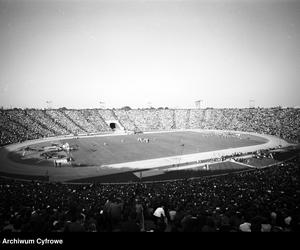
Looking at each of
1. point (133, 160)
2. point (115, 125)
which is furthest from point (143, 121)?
point (133, 160)

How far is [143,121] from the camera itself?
9506 cm

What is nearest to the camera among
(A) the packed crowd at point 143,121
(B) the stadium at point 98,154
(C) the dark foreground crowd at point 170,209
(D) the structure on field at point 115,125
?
(C) the dark foreground crowd at point 170,209

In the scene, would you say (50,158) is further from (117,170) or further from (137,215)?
(137,215)

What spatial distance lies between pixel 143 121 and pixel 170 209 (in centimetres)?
8417

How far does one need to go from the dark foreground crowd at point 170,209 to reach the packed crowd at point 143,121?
150 ft

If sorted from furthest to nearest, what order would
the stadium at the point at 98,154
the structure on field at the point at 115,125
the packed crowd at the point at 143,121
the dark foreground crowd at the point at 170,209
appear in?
the structure on field at the point at 115,125, the packed crowd at the point at 143,121, the stadium at the point at 98,154, the dark foreground crowd at the point at 170,209

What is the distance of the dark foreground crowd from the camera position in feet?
22.8

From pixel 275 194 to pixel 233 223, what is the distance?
753 centimetres

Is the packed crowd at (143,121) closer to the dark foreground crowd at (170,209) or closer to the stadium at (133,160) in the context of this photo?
the stadium at (133,160)

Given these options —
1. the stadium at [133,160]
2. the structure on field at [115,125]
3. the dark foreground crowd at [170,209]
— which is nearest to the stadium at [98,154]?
the stadium at [133,160]

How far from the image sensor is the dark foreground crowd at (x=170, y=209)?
696 centimetres

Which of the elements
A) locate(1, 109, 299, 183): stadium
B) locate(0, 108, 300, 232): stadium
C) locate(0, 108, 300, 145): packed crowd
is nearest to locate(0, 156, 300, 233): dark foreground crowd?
locate(0, 108, 300, 232): stadium

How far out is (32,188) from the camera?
18.6 metres

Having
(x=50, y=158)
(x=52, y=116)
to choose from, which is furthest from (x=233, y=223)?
(x=52, y=116)
